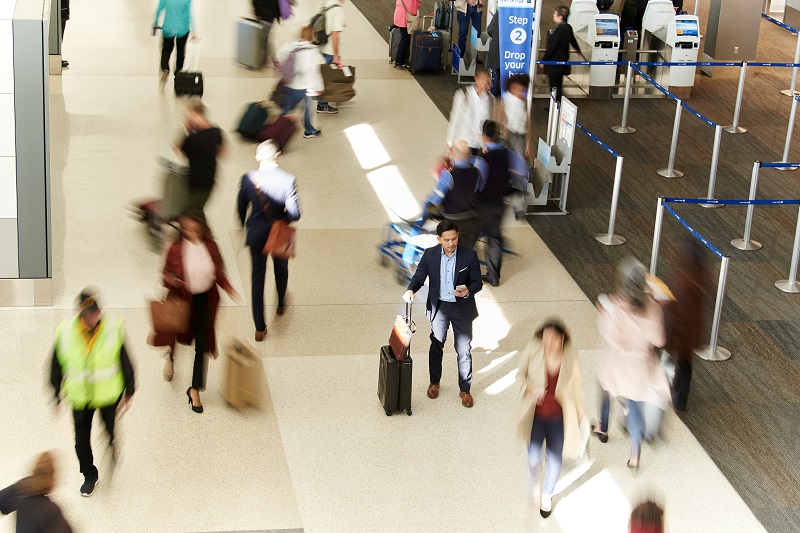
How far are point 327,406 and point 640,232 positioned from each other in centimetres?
480

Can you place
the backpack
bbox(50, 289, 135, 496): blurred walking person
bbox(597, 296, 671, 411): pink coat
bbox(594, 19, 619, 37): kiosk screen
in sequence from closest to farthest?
bbox(50, 289, 135, 496): blurred walking person
bbox(597, 296, 671, 411): pink coat
the backpack
bbox(594, 19, 619, 37): kiosk screen

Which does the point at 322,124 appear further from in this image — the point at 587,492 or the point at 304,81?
the point at 587,492

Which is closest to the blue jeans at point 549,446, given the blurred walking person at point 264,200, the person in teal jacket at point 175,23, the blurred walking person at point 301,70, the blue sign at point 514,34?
the blurred walking person at point 264,200

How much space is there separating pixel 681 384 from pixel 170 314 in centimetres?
382

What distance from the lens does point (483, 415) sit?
8570 mm

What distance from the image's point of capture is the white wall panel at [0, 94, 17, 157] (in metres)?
9.21

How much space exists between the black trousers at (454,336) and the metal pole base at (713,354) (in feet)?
7.24

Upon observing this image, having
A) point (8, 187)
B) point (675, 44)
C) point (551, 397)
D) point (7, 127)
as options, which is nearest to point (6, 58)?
point (7, 127)

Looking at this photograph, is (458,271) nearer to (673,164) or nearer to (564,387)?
(564,387)

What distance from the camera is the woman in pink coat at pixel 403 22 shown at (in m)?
17.0

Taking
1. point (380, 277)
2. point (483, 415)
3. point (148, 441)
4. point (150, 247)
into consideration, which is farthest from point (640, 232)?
point (148, 441)

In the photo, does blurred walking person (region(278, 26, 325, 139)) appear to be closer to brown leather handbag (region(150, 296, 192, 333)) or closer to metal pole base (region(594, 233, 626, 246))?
metal pole base (region(594, 233, 626, 246))

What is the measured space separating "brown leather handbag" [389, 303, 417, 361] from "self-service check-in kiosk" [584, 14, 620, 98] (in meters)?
9.33

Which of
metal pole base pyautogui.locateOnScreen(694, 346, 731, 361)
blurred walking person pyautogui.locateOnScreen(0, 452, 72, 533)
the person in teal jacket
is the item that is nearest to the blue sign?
metal pole base pyautogui.locateOnScreen(694, 346, 731, 361)
